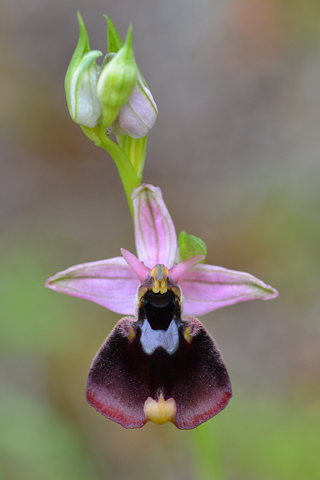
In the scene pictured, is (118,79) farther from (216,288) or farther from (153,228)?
(216,288)

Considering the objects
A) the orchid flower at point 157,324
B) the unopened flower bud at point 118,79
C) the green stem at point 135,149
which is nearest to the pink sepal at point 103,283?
the orchid flower at point 157,324

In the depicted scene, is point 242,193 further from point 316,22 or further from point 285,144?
point 316,22

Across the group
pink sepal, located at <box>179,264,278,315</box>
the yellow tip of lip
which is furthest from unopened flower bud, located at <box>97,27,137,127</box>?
the yellow tip of lip

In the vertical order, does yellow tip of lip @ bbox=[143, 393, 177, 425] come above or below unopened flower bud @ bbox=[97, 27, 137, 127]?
below

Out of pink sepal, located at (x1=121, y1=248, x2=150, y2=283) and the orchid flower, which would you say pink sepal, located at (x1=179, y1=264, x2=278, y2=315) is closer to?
the orchid flower

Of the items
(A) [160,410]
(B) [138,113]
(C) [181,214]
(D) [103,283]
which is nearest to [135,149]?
(B) [138,113]

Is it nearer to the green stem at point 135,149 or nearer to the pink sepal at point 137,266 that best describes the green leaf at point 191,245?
the pink sepal at point 137,266

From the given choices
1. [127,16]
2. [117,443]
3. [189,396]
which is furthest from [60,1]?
[189,396]

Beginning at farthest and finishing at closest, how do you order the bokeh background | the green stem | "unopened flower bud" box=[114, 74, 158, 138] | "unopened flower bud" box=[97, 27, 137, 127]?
the bokeh background
the green stem
"unopened flower bud" box=[114, 74, 158, 138]
"unopened flower bud" box=[97, 27, 137, 127]
